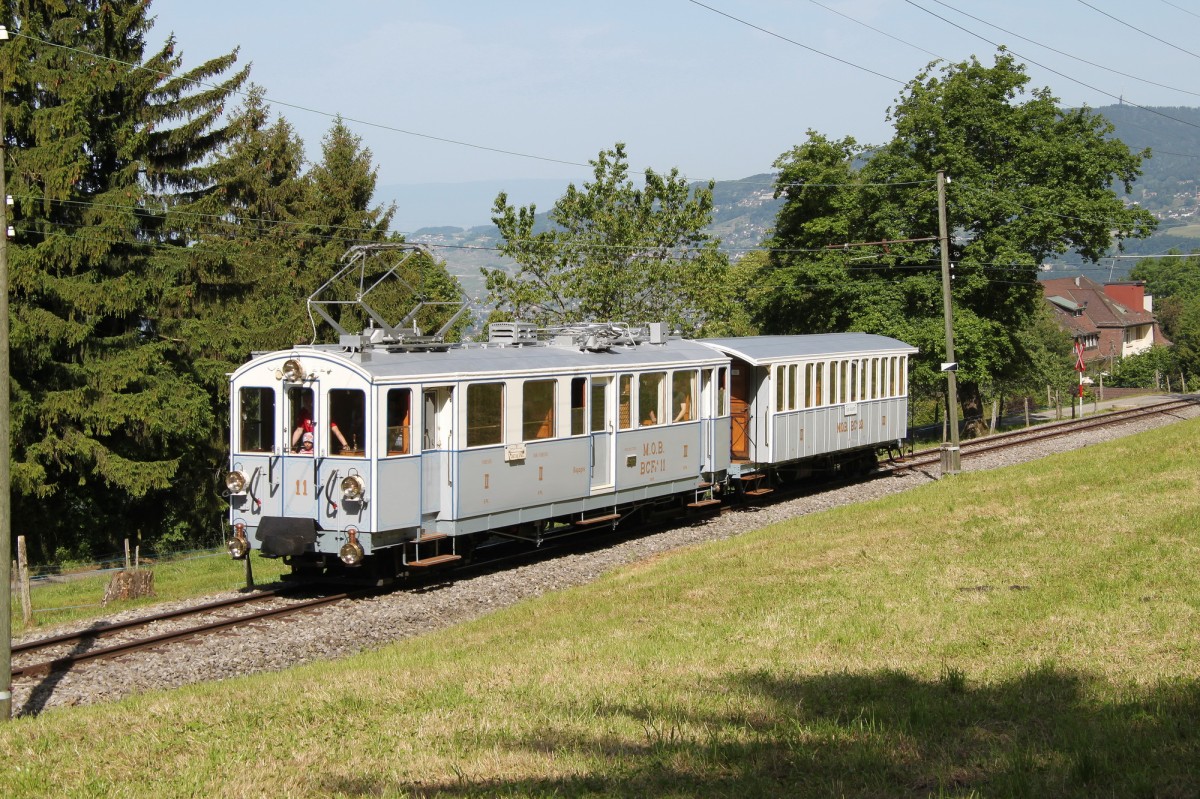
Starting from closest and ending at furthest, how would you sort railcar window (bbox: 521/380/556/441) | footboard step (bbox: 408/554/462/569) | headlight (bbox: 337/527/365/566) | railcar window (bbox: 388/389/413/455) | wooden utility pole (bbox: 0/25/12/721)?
wooden utility pole (bbox: 0/25/12/721)
headlight (bbox: 337/527/365/566)
railcar window (bbox: 388/389/413/455)
footboard step (bbox: 408/554/462/569)
railcar window (bbox: 521/380/556/441)

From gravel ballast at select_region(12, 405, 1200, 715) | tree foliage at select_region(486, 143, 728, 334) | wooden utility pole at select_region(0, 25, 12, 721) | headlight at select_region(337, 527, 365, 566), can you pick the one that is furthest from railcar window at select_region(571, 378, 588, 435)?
tree foliage at select_region(486, 143, 728, 334)

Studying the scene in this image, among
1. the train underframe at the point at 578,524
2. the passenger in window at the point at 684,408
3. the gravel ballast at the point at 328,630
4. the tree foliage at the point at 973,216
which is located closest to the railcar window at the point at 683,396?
the passenger in window at the point at 684,408

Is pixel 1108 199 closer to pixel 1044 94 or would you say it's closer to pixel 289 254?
pixel 1044 94

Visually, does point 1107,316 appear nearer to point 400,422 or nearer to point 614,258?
point 614,258

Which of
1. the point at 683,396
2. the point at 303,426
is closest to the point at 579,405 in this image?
the point at 683,396

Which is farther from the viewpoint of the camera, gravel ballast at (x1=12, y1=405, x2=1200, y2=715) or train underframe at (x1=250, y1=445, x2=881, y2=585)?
train underframe at (x1=250, y1=445, x2=881, y2=585)

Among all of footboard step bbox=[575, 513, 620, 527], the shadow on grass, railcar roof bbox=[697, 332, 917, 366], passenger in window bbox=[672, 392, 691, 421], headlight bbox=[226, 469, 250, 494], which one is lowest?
footboard step bbox=[575, 513, 620, 527]

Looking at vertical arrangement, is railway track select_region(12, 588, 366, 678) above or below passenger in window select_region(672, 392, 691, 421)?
below

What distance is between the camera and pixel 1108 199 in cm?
3662

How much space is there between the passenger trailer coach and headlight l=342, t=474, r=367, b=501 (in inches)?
0.7

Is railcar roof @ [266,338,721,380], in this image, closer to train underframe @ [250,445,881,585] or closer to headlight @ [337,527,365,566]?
headlight @ [337,527,365,566]

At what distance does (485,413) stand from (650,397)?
4.47 m

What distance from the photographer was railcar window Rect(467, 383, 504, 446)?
52.6 ft

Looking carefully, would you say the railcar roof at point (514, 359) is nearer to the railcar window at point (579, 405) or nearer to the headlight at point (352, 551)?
the railcar window at point (579, 405)
